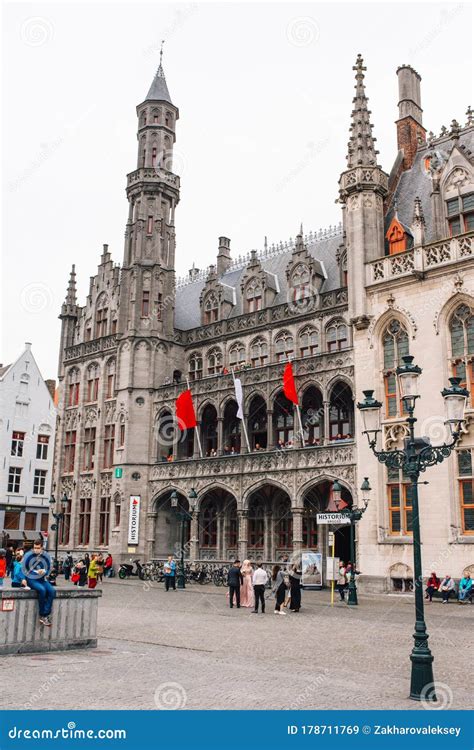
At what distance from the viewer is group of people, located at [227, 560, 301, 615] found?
22.0 m

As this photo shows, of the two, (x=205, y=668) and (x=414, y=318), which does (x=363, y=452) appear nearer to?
(x=414, y=318)

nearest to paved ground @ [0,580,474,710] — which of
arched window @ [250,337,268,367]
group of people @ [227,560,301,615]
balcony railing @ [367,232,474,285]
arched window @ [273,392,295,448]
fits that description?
group of people @ [227,560,301,615]

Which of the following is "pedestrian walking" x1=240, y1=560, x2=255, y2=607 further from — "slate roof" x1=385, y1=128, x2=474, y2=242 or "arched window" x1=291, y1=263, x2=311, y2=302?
"arched window" x1=291, y1=263, x2=311, y2=302

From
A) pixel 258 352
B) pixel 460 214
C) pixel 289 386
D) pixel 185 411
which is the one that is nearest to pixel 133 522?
pixel 185 411

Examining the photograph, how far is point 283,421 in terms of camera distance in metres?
38.6

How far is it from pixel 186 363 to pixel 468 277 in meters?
20.8

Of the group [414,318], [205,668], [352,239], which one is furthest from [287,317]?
[205,668]

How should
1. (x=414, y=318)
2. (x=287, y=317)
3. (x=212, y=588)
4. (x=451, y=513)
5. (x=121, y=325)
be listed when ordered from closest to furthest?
(x=451, y=513), (x=414, y=318), (x=212, y=588), (x=287, y=317), (x=121, y=325)

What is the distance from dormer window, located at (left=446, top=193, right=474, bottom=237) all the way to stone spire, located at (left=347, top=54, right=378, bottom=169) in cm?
480

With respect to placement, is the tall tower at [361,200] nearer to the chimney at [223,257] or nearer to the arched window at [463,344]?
the arched window at [463,344]

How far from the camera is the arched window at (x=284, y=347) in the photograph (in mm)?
38419

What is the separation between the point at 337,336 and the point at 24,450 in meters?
32.6

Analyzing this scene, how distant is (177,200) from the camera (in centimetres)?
4706

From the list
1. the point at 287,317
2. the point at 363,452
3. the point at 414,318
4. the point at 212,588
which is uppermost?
the point at 287,317
